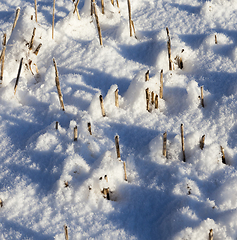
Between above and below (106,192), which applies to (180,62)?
above

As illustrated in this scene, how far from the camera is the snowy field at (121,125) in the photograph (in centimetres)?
126

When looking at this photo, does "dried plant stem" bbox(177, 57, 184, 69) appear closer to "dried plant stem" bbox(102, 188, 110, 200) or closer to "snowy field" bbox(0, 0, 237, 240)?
"snowy field" bbox(0, 0, 237, 240)

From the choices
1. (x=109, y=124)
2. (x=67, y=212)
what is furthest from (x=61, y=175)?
(x=109, y=124)

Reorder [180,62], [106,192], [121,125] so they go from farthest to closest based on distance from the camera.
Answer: [180,62] < [121,125] < [106,192]

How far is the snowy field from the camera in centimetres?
126

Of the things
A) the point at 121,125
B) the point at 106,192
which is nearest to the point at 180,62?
the point at 121,125

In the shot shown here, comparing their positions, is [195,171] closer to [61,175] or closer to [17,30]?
[61,175]

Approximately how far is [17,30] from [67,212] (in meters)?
1.47

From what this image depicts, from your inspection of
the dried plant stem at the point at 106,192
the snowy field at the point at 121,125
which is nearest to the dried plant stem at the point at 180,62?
the snowy field at the point at 121,125

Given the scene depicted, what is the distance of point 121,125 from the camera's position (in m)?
1.63

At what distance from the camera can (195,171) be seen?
1383 millimetres

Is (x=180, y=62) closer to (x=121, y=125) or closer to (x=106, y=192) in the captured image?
(x=121, y=125)

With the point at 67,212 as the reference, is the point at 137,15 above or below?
above

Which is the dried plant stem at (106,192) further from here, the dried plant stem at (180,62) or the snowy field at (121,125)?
the dried plant stem at (180,62)
